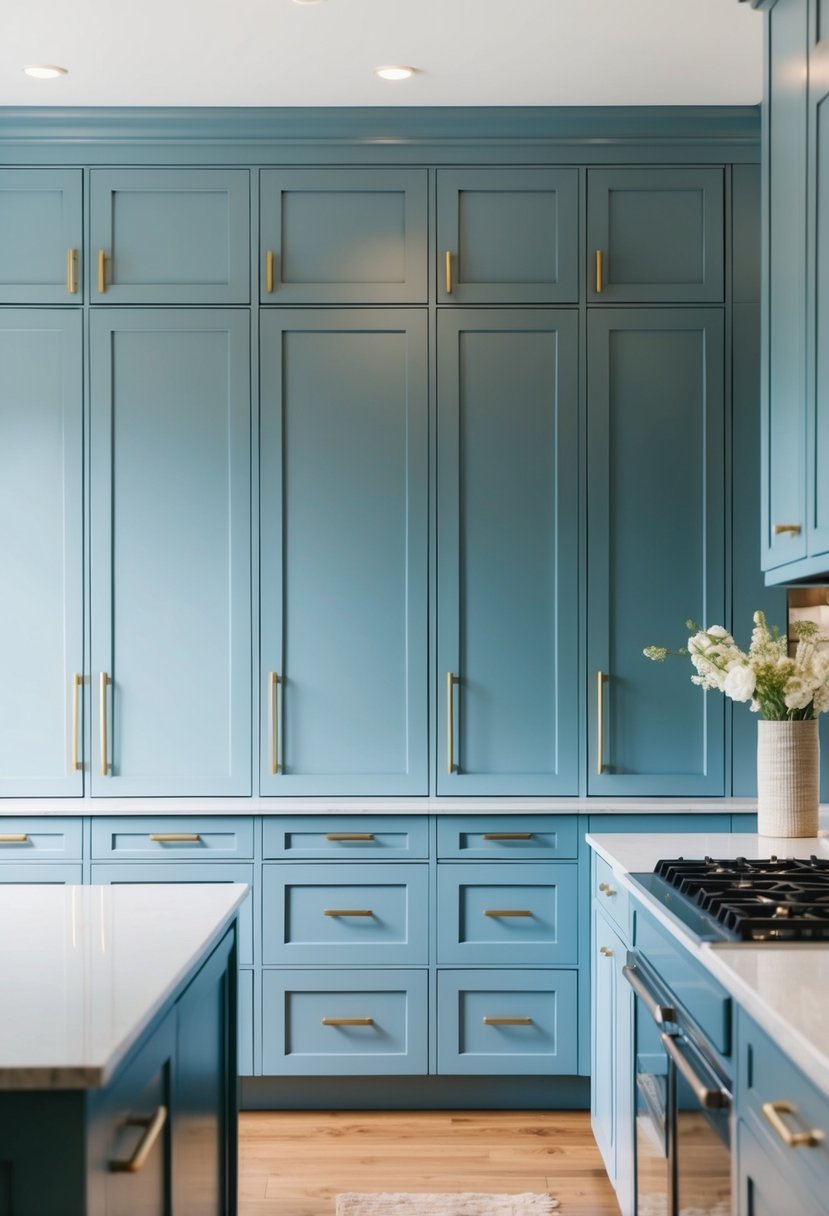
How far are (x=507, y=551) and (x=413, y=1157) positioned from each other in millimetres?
1690

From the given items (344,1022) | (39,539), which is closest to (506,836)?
(344,1022)

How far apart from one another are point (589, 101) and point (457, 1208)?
3.02 metres

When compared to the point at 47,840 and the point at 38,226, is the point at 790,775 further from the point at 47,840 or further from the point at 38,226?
the point at 38,226

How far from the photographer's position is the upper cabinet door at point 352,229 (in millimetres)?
3615

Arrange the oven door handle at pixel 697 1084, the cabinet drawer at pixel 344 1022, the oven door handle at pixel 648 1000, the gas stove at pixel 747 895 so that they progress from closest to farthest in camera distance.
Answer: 1. the oven door handle at pixel 697 1084
2. the gas stove at pixel 747 895
3. the oven door handle at pixel 648 1000
4. the cabinet drawer at pixel 344 1022

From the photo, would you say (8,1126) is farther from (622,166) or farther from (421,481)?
(622,166)

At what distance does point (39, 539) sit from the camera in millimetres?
3609

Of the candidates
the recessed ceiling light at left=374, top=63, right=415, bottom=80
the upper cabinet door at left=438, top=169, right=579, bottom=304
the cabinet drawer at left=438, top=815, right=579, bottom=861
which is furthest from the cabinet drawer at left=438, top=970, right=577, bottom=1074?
the recessed ceiling light at left=374, top=63, right=415, bottom=80

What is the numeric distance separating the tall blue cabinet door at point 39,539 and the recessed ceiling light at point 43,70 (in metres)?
0.64

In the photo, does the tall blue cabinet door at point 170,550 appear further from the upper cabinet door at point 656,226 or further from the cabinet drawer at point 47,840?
→ the upper cabinet door at point 656,226

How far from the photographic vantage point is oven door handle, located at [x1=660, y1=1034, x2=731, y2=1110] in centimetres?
170

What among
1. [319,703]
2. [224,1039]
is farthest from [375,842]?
[224,1039]

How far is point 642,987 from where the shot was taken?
2.23 metres

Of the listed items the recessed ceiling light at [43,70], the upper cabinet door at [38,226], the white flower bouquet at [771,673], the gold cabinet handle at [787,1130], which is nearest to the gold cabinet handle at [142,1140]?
the gold cabinet handle at [787,1130]
